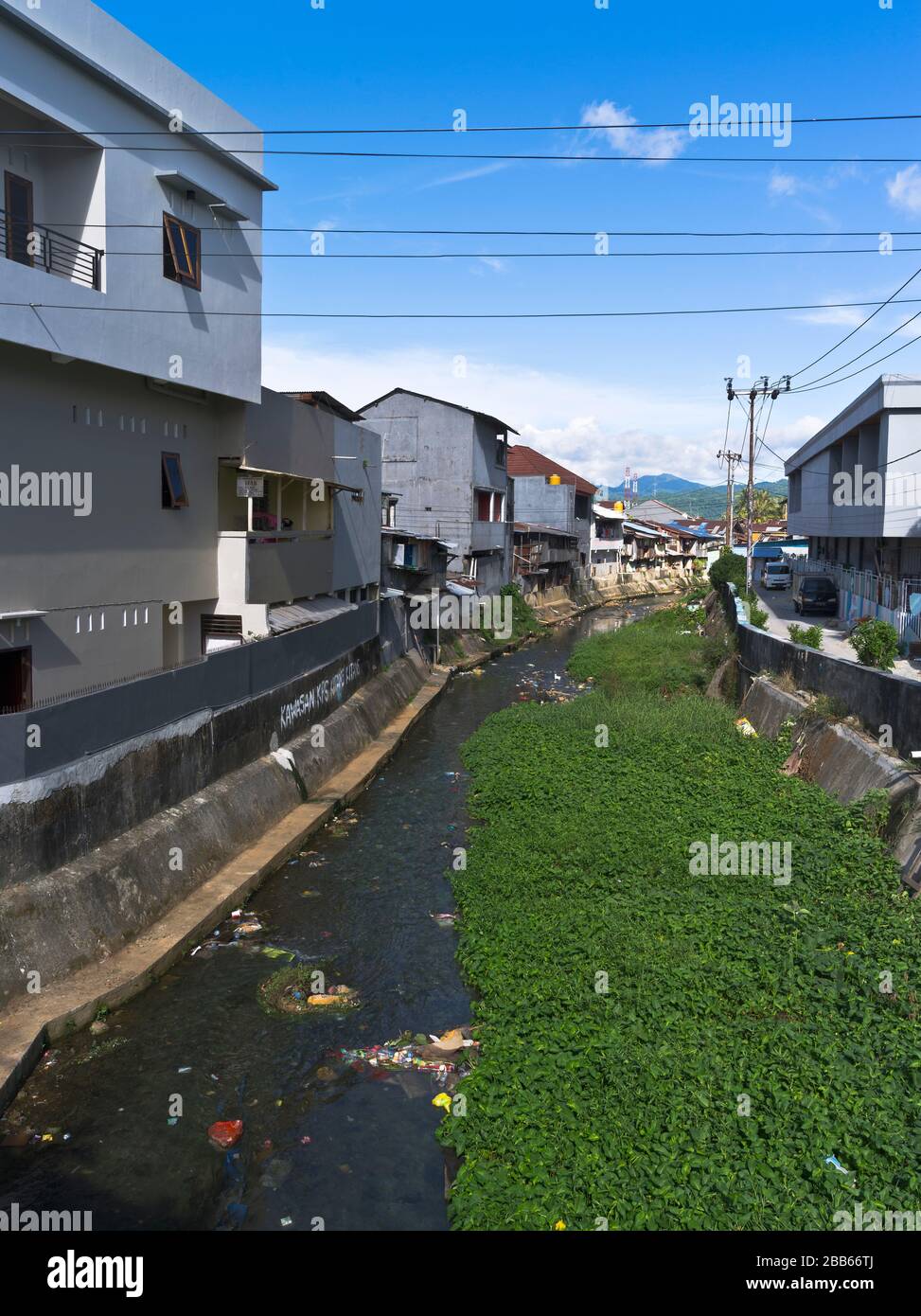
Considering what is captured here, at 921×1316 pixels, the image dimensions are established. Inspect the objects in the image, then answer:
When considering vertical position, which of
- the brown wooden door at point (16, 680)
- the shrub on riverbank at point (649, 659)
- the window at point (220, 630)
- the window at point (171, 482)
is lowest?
the shrub on riverbank at point (649, 659)

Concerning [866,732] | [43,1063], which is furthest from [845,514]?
[43,1063]

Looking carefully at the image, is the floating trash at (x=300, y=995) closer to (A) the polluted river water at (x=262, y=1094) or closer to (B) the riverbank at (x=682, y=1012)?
(A) the polluted river water at (x=262, y=1094)

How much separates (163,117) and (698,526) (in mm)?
119329

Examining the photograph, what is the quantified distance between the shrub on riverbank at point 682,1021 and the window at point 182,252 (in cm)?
1079

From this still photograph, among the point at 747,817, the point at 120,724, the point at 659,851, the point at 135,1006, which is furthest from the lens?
the point at 747,817

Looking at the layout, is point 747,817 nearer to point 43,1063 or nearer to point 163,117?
point 43,1063

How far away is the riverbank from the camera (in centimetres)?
697

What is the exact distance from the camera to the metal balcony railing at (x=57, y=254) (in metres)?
14.0

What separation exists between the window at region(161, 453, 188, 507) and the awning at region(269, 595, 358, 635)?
3666 millimetres

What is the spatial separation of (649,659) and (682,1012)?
26290mm

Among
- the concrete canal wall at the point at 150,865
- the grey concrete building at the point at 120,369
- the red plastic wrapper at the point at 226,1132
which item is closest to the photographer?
the red plastic wrapper at the point at 226,1132

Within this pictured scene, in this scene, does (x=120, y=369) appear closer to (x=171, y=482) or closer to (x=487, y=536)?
(x=171, y=482)

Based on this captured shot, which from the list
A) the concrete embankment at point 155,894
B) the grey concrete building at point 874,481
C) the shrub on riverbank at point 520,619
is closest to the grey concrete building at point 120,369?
the concrete embankment at point 155,894

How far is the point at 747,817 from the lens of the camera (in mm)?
15219
